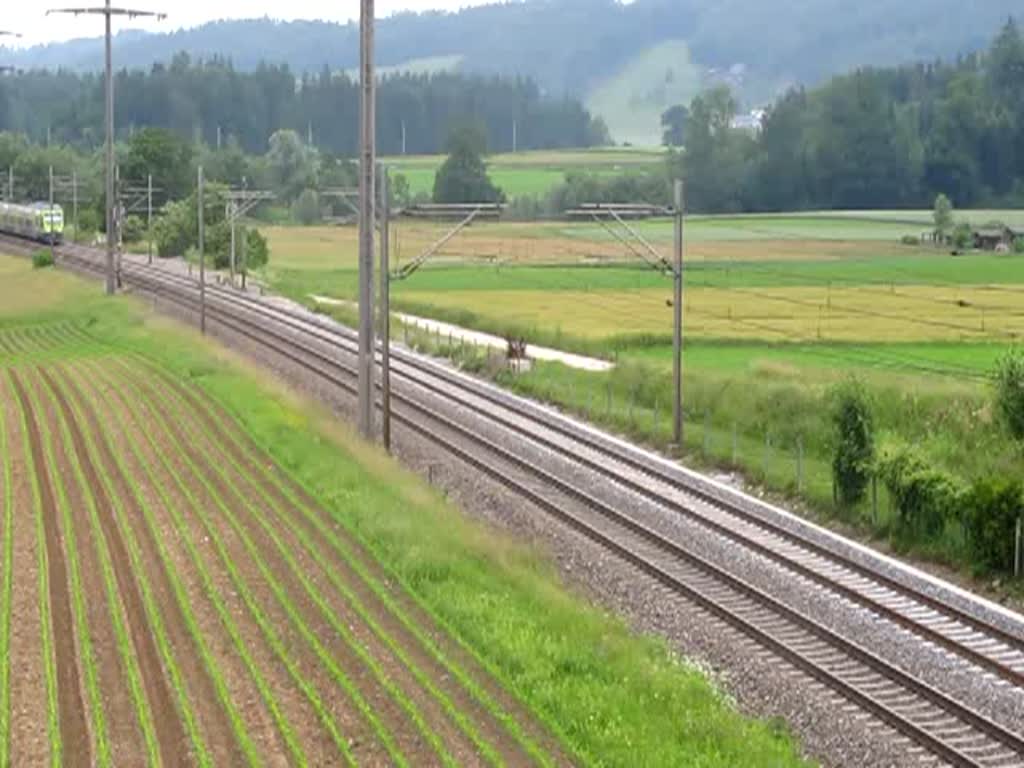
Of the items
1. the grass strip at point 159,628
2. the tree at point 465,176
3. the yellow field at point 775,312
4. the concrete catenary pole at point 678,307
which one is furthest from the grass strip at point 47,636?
the tree at point 465,176

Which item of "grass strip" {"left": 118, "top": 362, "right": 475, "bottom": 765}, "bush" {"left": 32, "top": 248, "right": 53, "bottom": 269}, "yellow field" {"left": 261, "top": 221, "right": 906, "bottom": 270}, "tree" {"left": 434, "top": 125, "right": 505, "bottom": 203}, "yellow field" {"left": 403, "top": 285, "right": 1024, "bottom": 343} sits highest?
"tree" {"left": 434, "top": 125, "right": 505, "bottom": 203}

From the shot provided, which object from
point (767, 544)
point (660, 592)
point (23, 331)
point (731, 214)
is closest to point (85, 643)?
point (660, 592)

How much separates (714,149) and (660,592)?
144 meters

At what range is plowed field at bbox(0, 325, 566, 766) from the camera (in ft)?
54.5

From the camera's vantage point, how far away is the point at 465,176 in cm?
12606

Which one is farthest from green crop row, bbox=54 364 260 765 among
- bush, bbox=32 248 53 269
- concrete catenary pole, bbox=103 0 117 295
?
bush, bbox=32 248 53 269

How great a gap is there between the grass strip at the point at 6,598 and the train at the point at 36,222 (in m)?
79.2

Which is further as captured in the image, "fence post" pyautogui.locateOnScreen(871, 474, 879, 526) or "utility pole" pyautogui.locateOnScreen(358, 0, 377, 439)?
"utility pole" pyautogui.locateOnScreen(358, 0, 377, 439)

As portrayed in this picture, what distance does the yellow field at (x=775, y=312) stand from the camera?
212 ft

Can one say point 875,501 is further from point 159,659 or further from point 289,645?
point 159,659

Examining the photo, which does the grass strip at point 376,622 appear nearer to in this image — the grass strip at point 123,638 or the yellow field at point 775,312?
the grass strip at point 123,638

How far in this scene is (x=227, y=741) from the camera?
649 inches

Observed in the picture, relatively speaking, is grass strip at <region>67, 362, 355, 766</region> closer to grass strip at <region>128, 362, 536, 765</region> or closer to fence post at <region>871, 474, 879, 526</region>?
grass strip at <region>128, 362, 536, 765</region>

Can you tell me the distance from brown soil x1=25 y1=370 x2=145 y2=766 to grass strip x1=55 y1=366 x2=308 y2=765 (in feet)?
3.59
